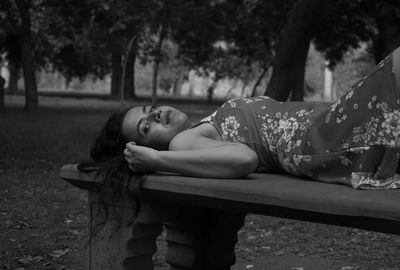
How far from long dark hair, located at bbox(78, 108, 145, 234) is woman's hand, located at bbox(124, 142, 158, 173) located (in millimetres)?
38

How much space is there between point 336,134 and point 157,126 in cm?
89

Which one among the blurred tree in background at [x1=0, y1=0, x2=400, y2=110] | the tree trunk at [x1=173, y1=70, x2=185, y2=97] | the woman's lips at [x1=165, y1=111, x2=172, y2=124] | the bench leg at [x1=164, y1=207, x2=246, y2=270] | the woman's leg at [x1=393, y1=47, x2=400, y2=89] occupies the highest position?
the blurred tree in background at [x1=0, y1=0, x2=400, y2=110]

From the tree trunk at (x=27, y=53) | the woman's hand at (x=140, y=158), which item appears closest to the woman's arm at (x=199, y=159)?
the woman's hand at (x=140, y=158)

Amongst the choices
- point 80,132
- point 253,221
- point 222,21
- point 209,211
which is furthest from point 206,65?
point 209,211

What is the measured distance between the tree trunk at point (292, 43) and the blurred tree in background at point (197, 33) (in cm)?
1

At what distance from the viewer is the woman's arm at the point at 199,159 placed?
10.3ft

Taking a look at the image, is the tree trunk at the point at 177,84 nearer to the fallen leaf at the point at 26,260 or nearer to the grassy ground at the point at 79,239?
the grassy ground at the point at 79,239

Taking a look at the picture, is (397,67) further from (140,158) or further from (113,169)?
(113,169)

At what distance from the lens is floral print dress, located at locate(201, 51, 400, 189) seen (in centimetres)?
303

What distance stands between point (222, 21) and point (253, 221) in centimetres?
2203

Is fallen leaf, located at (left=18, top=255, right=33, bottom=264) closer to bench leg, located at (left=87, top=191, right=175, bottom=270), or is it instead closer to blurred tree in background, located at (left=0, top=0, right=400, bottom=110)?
bench leg, located at (left=87, top=191, right=175, bottom=270)

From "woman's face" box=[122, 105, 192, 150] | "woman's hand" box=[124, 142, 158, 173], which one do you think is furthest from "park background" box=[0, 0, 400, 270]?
"woman's hand" box=[124, 142, 158, 173]

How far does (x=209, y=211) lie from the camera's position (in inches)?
155

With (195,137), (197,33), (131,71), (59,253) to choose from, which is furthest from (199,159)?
(131,71)
